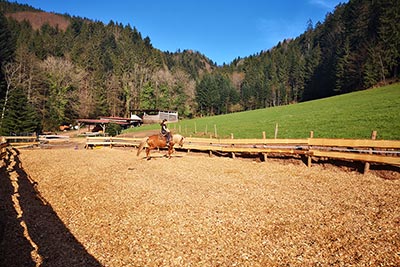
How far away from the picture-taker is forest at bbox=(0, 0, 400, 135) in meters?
47.9

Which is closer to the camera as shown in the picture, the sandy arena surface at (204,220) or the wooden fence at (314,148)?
the sandy arena surface at (204,220)

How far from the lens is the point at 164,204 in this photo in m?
7.16

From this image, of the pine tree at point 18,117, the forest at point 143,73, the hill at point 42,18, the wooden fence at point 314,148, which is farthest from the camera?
→ the hill at point 42,18

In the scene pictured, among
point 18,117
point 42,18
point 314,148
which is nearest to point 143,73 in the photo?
point 18,117

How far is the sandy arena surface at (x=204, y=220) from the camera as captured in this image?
445cm

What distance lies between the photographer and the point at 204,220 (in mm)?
5984

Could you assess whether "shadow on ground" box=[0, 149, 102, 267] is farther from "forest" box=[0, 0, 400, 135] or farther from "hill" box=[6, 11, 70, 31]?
"hill" box=[6, 11, 70, 31]

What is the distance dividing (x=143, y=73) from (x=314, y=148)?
73.6 m

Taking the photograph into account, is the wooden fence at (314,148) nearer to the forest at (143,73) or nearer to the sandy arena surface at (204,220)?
the sandy arena surface at (204,220)

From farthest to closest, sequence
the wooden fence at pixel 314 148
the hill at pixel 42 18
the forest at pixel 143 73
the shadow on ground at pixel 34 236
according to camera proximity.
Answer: the hill at pixel 42 18
the forest at pixel 143 73
the wooden fence at pixel 314 148
the shadow on ground at pixel 34 236

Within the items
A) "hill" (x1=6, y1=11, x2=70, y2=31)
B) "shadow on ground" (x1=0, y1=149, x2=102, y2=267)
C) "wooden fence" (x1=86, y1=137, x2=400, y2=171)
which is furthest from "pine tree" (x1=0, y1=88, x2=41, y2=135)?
"hill" (x1=6, y1=11, x2=70, y2=31)

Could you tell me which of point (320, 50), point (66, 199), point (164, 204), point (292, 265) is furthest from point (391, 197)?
point (320, 50)

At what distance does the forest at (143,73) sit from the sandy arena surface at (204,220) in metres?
34.2

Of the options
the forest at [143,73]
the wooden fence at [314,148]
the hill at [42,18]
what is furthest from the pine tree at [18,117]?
the hill at [42,18]
